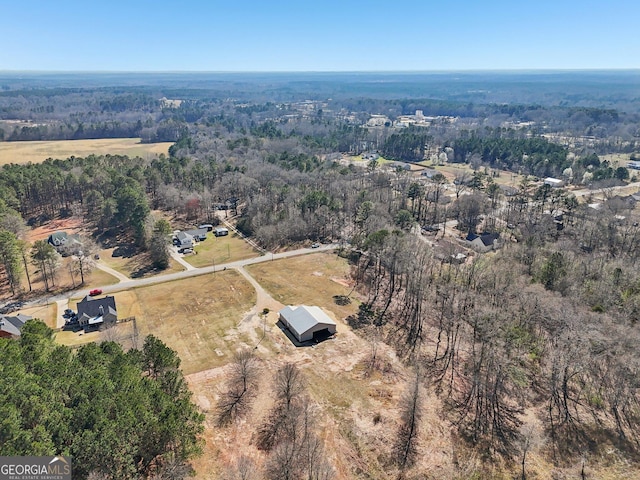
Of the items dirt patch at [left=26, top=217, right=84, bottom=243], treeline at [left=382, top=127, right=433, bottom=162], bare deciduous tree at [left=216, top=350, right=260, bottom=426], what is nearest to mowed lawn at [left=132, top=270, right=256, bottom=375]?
bare deciduous tree at [left=216, top=350, right=260, bottom=426]

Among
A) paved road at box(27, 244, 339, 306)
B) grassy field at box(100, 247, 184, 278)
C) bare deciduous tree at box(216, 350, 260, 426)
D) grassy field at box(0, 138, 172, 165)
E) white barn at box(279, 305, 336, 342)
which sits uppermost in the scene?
grassy field at box(0, 138, 172, 165)

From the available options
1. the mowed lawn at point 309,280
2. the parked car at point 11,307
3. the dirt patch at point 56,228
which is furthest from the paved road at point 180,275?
the dirt patch at point 56,228

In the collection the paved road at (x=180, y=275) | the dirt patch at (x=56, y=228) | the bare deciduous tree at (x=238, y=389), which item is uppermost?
the dirt patch at (x=56, y=228)

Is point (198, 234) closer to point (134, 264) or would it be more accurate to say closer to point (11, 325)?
point (134, 264)

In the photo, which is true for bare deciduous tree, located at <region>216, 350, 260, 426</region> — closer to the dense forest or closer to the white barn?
the dense forest

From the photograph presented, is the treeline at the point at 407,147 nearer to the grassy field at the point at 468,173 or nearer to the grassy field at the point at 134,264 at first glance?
the grassy field at the point at 468,173

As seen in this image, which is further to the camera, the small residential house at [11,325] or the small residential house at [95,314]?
the small residential house at [95,314]
